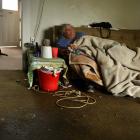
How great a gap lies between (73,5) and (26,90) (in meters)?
2.06

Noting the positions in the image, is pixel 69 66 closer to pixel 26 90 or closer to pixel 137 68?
pixel 26 90

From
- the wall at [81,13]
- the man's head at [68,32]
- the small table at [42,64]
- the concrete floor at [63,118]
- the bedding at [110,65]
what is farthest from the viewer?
the wall at [81,13]

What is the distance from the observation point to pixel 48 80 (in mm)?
3521

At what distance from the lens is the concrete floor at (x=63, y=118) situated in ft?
7.68

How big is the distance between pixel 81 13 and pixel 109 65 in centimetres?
171

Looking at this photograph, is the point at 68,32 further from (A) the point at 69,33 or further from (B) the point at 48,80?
(B) the point at 48,80

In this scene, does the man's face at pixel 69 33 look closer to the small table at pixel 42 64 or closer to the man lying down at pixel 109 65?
the man lying down at pixel 109 65

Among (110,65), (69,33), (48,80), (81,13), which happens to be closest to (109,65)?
(110,65)

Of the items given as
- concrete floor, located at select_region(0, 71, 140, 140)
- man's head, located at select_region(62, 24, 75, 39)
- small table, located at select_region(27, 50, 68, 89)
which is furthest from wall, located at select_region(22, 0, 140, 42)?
concrete floor, located at select_region(0, 71, 140, 140)

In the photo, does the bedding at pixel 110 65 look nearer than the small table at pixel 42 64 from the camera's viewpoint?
Yes

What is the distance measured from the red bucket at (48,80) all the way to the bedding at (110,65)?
353mm

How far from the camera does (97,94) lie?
3.52 metres

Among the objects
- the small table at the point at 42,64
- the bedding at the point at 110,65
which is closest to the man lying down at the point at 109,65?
the bedding at the point at 110,65

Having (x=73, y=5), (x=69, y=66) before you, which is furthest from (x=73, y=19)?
(x=69, y=66)
